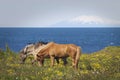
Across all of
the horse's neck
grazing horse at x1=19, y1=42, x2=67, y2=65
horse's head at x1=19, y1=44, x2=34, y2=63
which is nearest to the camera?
the horse's neck

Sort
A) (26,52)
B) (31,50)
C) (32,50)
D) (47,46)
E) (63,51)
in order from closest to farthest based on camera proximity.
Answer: (63,51)
(47,46)
(32,50)
(31,50)
(26,52)

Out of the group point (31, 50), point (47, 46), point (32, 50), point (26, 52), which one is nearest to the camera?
point (47, 46)

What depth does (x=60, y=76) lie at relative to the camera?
18.6 meters

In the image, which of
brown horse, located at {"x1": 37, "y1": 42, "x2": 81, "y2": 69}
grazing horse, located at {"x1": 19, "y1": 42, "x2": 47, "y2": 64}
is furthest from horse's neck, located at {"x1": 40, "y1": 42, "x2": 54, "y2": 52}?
grazing horse, located at {"x1": 19, "y1": 42, "x2": 47, "y2": 64}

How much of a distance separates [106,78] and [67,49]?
711 cm

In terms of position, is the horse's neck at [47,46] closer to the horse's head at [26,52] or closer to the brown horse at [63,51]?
the brown horse at [63,51]

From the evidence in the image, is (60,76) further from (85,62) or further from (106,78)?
(85,62)

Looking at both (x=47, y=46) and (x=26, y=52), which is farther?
(x=26, y=52)

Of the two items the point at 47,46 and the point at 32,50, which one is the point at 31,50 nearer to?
the point at 32,50

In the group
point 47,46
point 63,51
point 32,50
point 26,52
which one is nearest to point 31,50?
point 32,50

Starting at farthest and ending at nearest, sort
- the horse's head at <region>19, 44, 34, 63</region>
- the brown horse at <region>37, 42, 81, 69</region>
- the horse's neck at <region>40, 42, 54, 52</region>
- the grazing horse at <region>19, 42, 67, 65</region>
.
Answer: the horse's head at <region>19, 44, 34, 63</region>
the grazing horse at <region>19, 42, 67, 65</region>
the horse's neck at <region>40, 42, 54, 52</region>
the brown horse at <region>37, 42, 81, 69</region>

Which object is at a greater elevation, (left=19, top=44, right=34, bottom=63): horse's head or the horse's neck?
the horse's neck

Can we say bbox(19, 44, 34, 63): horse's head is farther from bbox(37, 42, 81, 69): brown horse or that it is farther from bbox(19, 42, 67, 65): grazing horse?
bbox(37, 42, 81, 69): brown horse

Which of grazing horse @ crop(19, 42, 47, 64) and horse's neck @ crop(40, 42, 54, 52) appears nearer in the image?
horse's neck @ crop(40, 42, 54, 52)
